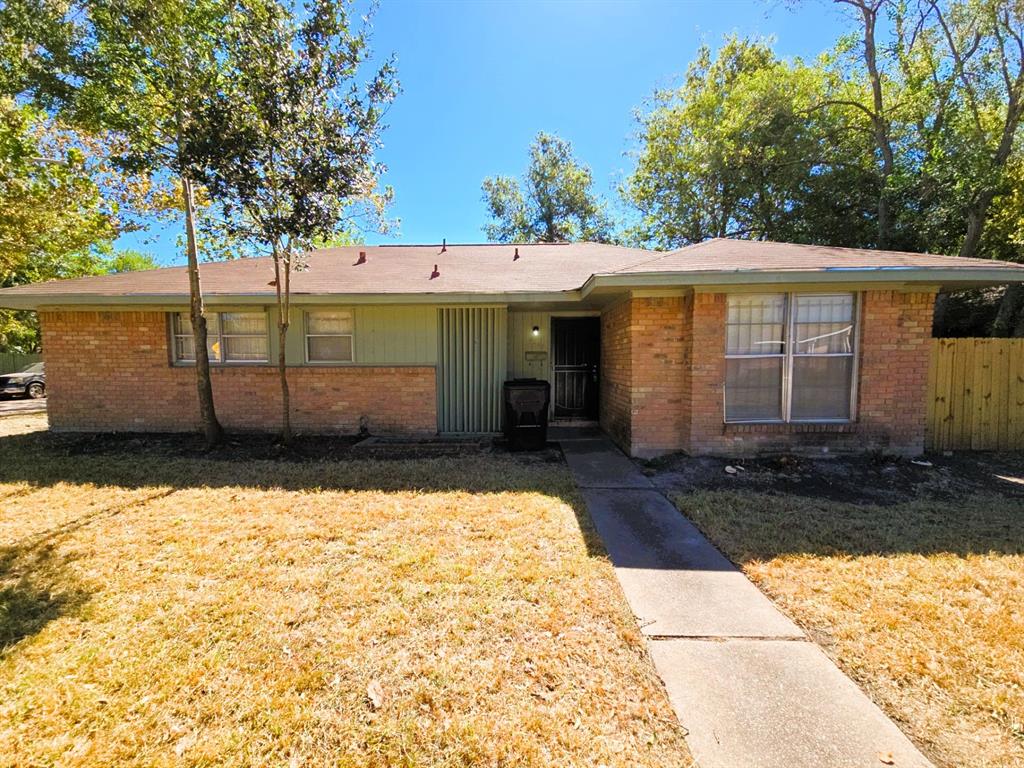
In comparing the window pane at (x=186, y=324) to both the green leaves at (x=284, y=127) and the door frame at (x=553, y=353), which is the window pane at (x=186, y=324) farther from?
the door frame at (x=553, y=353)

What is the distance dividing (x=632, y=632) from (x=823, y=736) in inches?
37.2

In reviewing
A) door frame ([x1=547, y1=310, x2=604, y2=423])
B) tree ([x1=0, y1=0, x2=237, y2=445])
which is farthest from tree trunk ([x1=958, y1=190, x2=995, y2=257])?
tree ([x1=0, y1=0, x2=237, y2=445])

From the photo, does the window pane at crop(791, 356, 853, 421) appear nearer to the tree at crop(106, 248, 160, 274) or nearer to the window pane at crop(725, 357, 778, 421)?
the window pane at crop(725, 357, 778, 421)

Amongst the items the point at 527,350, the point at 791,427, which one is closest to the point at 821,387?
the point at 791,427

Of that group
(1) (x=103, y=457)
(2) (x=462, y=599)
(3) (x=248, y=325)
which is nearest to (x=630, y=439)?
(2) (x=462, y=599)

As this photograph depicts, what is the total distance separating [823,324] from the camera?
600 cm

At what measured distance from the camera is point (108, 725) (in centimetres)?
192

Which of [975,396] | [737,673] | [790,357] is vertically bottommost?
[737,673]

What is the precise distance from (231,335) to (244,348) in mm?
333

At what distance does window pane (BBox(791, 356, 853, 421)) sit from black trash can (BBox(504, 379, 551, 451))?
3715 mm

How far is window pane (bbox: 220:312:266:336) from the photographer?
790 centimetres

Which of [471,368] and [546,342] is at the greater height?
[546,342]

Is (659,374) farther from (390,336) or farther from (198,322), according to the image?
(198,322)

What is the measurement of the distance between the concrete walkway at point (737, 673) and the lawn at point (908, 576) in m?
0.15
